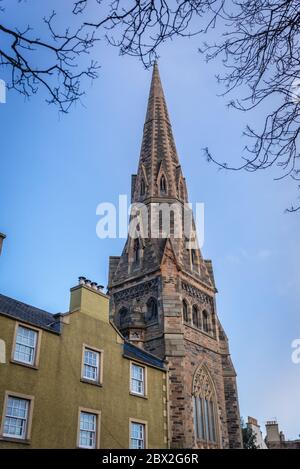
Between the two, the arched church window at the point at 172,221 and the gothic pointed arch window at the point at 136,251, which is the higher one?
the arched church window at the point at 172,221

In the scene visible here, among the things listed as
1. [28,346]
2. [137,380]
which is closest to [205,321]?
[137,380]

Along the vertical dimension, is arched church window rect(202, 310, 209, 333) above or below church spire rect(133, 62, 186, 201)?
below

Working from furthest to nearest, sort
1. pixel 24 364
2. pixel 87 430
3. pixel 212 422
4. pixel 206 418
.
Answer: pixel 212 422, pixel 206 418, pixel 87 430, pixel 24 364

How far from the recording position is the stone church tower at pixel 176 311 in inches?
930

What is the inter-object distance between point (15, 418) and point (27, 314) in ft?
12.8

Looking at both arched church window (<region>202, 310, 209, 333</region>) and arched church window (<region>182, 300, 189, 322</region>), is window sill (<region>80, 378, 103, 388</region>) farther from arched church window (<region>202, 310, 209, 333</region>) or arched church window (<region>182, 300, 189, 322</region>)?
arched church window (<region>202, 310, 209, 333</region>)

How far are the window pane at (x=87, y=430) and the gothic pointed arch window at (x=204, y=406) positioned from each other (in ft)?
31.1

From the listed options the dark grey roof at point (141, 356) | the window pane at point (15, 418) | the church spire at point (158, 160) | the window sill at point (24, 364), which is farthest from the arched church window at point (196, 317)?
the window pane at point (15, 418)

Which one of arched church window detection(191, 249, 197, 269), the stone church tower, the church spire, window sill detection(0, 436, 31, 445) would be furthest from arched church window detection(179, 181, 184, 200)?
window sill detection(0, 436, 31, 445)

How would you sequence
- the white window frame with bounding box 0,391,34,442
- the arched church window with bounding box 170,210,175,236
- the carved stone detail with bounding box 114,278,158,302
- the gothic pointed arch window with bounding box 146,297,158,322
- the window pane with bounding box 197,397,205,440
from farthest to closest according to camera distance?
the arched church window with bounding box 170,210,175,236 → the carved stone detail with bounding box 114,278,158,302 → the gothic pointed arch window with bounding box 146,297,158,322 → the window pane with bounding box 197,397,205,440 → the white window frame with bounding box 0,391,34,442

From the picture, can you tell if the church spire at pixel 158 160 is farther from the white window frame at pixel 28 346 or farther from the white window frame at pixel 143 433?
the white window frame at pixel 28 346

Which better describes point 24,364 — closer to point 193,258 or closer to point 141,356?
point 141,356

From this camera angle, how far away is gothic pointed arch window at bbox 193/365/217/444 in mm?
23750

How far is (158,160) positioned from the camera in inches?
1457
